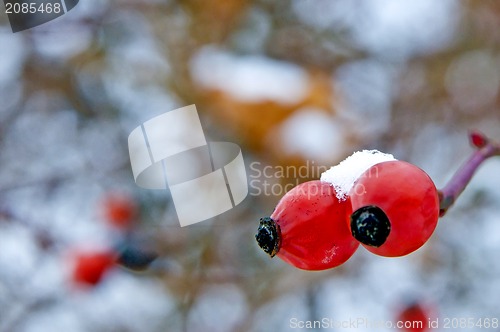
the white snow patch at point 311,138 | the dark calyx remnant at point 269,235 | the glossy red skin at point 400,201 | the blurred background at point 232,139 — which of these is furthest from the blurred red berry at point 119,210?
the glossy red skin at point 400,201

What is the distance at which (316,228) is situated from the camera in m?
0.91

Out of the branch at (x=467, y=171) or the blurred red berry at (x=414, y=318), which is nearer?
the branch at (x=467, y=171)

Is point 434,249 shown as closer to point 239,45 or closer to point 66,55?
point 239,45

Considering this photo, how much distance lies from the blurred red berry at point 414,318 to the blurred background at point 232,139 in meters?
0.04

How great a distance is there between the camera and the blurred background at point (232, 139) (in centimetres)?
241

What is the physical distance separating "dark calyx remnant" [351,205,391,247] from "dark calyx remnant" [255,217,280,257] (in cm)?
15

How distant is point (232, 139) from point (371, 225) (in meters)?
1.74

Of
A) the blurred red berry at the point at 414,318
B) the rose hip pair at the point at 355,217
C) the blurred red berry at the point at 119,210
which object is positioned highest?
the rose hip pair at the point at 355,217

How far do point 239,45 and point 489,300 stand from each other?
163 centimetres

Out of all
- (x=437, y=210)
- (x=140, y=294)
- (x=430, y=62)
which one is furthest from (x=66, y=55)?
(x=437, y=210)

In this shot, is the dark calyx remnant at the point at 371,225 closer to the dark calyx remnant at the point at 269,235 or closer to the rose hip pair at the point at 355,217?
the rose hip pair at the point at 355,217

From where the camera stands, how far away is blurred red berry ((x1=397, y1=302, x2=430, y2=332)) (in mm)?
2449

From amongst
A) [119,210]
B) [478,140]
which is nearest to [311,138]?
[119,210]

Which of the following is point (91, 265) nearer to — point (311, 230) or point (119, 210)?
point (119, 210)
